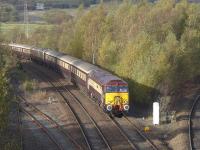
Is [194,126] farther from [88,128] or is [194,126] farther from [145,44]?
[145,44]

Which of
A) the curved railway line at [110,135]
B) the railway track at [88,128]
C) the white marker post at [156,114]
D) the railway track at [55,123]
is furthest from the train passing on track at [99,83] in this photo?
the railway track at [55,123]

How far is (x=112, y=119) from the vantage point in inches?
1134

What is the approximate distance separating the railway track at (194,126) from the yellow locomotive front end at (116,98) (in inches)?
156

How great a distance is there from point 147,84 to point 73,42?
28.6 metres

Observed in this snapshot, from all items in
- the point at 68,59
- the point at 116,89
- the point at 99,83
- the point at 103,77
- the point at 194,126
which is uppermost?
the point at 103,77

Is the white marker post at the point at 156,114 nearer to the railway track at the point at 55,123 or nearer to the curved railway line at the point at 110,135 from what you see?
the curved railway line at the point at 110,135

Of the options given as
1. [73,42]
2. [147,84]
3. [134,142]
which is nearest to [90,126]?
[134,142]

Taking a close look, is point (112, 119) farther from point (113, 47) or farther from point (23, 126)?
point (113, 47)

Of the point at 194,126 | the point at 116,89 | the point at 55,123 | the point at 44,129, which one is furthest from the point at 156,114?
the point at 44,129

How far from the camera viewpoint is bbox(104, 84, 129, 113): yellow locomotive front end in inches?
1119

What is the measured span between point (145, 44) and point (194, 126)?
9.66 metres

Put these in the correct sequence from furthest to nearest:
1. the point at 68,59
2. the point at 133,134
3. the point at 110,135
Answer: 1. the point at 68,59
2. the point at 133,134
3. the point at 110,135

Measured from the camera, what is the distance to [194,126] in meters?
27.7

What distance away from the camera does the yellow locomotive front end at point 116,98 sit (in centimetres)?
2842
